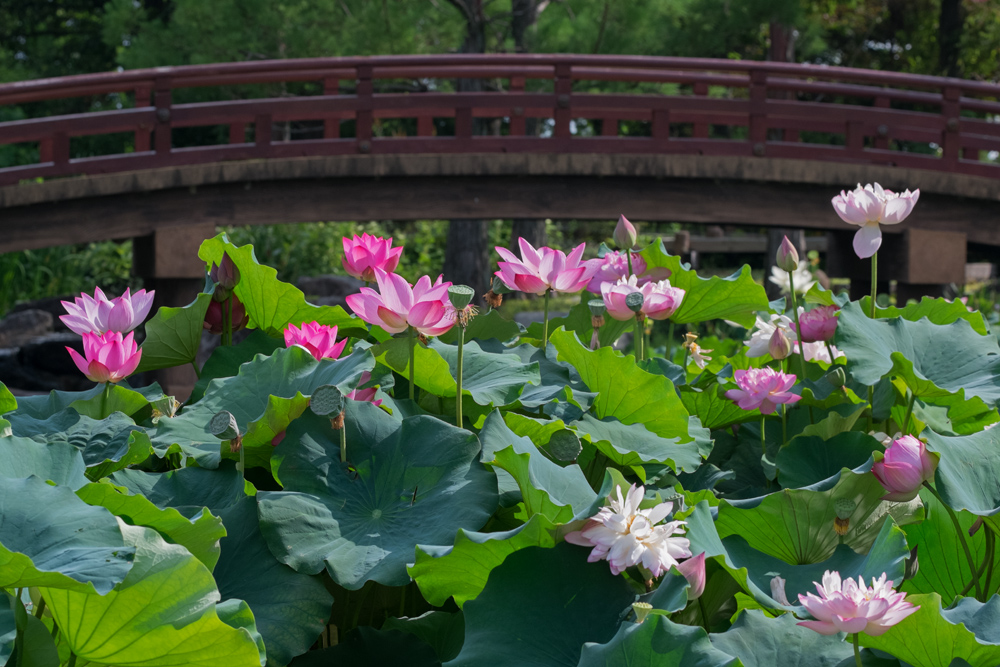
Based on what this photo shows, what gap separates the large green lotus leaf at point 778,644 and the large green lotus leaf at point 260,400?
1.34 feet

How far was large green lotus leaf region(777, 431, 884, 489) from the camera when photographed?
1.00 metres

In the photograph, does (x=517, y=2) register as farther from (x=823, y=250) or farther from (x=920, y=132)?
(x=823, y=250)

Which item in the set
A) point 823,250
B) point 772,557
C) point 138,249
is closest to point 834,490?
point 772,557

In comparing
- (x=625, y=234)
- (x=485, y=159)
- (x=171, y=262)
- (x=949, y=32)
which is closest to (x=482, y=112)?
(x=485, y=159)

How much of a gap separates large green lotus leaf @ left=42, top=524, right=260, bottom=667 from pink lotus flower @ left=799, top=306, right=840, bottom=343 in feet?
2.97

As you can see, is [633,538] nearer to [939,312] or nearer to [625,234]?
[625,234]

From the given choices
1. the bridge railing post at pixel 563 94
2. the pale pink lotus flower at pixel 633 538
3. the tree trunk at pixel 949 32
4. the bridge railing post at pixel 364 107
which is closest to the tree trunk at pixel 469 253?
the bridge railing post at pixel 563 94

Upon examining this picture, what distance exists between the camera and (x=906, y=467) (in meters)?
0.77

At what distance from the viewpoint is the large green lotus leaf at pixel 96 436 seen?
2.68ft

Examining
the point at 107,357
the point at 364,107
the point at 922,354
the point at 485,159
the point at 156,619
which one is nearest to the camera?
the point at 156,619

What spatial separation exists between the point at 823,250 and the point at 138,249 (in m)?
10.8

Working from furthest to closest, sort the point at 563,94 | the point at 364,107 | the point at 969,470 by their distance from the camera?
the point at 563,94
the point at 364,107
the point at 969,470

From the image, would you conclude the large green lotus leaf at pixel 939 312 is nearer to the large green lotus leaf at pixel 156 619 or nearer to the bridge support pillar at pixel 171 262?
the large green lotus leaf at pixel 156 619

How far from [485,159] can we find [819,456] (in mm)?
5465
